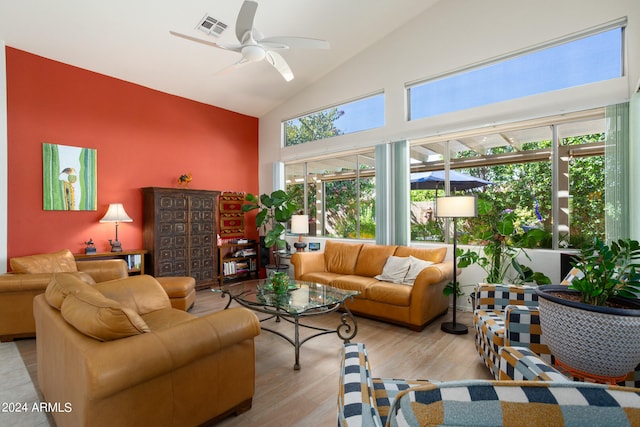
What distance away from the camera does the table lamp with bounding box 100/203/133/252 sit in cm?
466

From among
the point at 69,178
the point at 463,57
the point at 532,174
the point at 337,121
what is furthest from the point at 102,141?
the point at 532,174

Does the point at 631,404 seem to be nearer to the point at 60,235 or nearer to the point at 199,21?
the point at 199,21

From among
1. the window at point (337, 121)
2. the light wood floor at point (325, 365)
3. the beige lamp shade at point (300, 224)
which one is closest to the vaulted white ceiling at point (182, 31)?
the window at point (337, 121)

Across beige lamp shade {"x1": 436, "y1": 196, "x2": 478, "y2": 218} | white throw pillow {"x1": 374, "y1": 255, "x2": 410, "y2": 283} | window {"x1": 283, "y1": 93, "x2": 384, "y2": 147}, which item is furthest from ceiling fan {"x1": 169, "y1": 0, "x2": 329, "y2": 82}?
white throw pillow {"x1": 374, "y1": 255, "x2": 410, "y2": 283}

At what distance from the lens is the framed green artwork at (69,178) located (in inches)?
175

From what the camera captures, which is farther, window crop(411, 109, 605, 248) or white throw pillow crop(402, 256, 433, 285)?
white throw pillow crop(402, 256, 433, 285)

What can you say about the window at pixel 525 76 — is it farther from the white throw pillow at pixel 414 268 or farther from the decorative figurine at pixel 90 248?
the decorative figurine at pixel 90 248

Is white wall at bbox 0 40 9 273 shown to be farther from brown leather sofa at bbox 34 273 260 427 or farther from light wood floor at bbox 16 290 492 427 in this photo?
brown leather sofa at bbox 34 273 260 427

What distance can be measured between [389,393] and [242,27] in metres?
3.23

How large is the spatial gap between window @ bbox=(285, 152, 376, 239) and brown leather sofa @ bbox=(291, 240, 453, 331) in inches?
34.9

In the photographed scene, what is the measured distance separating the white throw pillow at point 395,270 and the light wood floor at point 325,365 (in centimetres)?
58

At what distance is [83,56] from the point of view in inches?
177

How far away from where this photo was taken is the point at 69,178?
15.1 ft

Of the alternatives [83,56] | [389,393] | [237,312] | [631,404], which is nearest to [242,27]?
[237,312]
